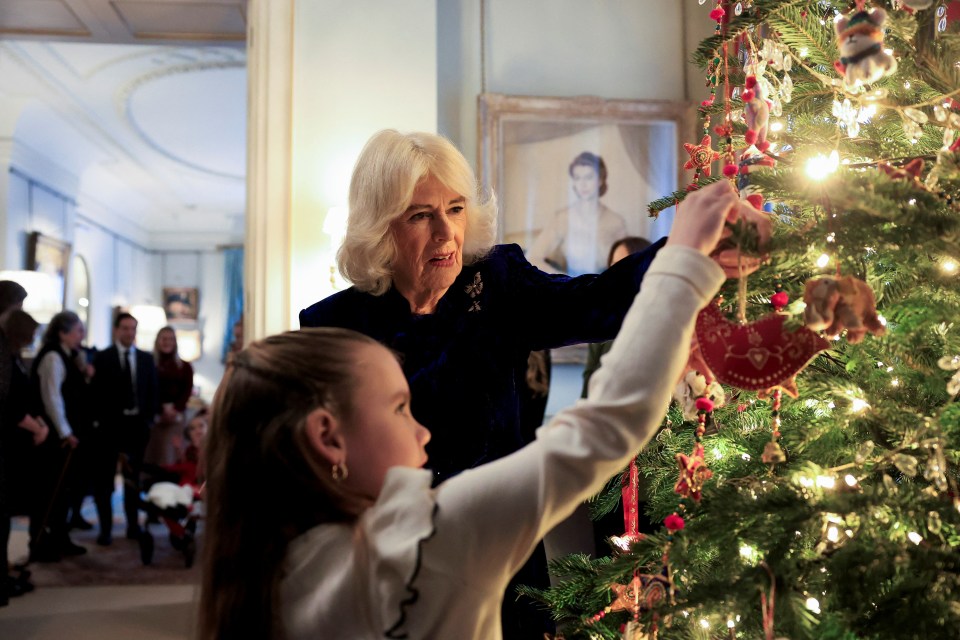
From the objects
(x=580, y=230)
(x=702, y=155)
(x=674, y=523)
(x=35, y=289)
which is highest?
(x=580, y=230)

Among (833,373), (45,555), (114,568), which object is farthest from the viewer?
(45,555)

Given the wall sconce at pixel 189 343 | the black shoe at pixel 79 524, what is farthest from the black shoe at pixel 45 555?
the wall sconce at pixel 189 343

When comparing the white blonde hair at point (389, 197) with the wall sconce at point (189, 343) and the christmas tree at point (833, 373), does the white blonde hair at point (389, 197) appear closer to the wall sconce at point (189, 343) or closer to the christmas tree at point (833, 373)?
the christmas tree at point (833, 373)

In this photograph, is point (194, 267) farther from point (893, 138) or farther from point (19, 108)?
point (893, 138)

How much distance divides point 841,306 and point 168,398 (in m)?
7.37

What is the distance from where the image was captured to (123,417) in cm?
625

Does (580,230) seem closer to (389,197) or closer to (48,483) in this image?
(389,197)

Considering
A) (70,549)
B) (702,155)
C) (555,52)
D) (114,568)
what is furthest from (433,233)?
(70,549)

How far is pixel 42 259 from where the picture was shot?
8820 mm

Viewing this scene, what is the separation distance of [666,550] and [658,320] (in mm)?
287

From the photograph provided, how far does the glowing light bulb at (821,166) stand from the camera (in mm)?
925

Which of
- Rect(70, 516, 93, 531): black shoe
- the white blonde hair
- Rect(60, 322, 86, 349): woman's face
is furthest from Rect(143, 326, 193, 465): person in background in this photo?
the white blonde hair

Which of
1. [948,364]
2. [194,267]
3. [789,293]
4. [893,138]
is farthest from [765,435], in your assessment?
[194,267]

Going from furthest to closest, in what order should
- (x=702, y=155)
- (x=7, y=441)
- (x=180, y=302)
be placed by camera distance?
(x=180, y=302) → (x=7, y=441) → (x=702, y=155)
